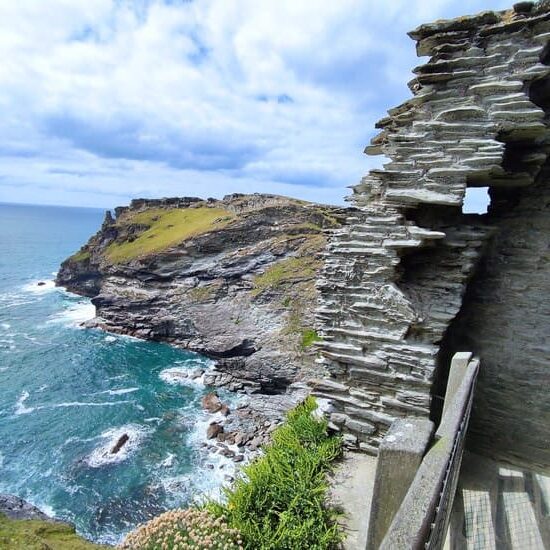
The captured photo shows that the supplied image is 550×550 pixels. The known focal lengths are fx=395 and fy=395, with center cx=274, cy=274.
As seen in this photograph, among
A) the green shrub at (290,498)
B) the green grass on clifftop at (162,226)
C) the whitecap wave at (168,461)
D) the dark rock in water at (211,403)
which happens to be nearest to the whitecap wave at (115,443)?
the whitecap wave at (168,461)

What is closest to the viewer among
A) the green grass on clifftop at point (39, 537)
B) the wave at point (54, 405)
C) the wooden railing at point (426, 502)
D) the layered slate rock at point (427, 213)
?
the wooden railing at point (426, 502)

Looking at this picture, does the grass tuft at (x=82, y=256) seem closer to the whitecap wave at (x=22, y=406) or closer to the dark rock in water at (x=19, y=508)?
the whitecap wave at (x=22, y=406)

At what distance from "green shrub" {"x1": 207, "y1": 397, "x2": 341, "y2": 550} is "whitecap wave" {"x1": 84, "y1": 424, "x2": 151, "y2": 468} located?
21.5 meters

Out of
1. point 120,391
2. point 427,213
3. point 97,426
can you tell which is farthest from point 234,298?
point 427,213

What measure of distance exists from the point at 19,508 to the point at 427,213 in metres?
24.7

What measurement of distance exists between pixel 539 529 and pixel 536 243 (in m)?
5.43

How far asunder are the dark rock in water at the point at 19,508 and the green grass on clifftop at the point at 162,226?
42.1 metres

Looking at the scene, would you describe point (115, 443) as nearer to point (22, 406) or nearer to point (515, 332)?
point (22, 406)

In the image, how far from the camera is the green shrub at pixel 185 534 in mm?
7262

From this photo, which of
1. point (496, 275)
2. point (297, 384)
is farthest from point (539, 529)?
point (297, 384)

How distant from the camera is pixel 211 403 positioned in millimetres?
34094

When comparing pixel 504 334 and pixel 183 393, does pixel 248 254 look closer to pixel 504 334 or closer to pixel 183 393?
pixel 183 393

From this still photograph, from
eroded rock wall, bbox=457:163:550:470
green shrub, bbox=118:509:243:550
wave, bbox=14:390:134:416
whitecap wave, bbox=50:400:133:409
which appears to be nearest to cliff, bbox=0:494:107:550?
green shrub, bbox=118:509:243:550

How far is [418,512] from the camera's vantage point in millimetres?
2906
